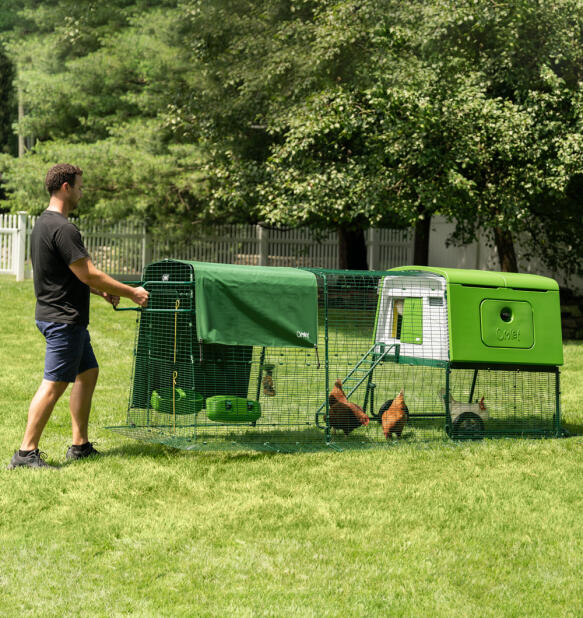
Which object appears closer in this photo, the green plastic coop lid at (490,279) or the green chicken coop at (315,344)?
the green chicken coop at (315,344)

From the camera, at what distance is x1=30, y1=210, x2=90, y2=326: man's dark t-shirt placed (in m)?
5.64

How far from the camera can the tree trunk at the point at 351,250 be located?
2095 cm

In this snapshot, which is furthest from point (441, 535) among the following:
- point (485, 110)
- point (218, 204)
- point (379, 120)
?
point (218, 204)

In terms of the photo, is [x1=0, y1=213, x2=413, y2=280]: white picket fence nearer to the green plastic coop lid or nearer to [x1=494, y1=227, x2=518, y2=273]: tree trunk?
[x1=494, y1=227, x2=518, y2=273]: tree trunk

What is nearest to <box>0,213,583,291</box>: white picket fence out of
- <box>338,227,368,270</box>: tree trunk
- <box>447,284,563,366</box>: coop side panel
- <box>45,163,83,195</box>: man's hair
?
<box>338,227,368,270</box>: tree trunk

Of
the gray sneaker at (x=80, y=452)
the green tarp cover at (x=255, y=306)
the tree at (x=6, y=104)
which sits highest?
the tree at (x=6, y=104)

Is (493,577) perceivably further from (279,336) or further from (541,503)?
(279,336)

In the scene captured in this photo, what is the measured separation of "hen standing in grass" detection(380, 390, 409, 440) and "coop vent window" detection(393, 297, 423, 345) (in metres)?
0.56

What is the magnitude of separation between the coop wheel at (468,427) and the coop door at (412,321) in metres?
0.73

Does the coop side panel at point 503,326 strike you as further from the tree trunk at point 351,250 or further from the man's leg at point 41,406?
the tree trunk at point 351,250

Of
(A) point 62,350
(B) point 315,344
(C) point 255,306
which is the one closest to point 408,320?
(B) point 315,344

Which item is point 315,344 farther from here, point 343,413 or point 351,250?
point 351,250

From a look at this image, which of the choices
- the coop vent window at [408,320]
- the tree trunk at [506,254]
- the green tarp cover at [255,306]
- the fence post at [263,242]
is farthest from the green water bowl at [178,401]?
the fence post at [263,242]

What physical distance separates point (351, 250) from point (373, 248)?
1998 mm
